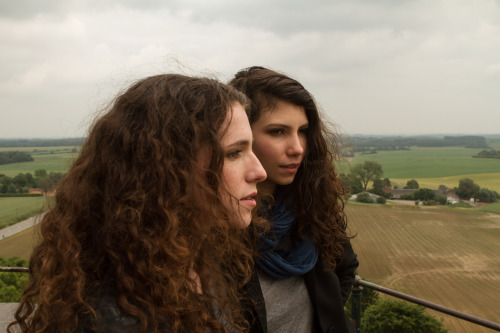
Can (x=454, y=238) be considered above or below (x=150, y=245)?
below

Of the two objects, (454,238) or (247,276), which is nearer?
(247,276)

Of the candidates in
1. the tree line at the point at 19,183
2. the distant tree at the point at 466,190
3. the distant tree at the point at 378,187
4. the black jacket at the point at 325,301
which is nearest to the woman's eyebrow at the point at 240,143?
the black jacket at the point at 325,301

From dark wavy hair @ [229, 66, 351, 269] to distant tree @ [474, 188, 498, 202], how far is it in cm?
2827

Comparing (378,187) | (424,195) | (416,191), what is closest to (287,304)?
(378,187)

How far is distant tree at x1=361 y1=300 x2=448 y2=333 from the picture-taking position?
430 inches

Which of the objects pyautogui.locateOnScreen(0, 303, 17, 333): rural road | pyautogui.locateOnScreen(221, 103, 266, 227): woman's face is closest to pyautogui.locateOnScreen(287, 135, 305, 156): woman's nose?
pyautogui.locateOnScreen(221, 103, 266, 227): woman's face

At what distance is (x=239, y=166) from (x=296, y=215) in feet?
2.68

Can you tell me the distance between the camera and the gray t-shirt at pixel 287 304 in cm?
182

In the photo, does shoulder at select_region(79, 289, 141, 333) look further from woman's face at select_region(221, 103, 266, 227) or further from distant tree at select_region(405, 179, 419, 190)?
distant tree at select_region(405, 179, 419, 190)

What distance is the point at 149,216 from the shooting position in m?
1.24

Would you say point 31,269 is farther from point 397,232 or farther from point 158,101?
point 397,232

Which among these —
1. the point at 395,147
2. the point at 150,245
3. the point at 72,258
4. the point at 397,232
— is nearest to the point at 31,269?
the point at 72,258

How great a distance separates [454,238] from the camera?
23016 millimetres

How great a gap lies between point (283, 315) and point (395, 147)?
208 feet
